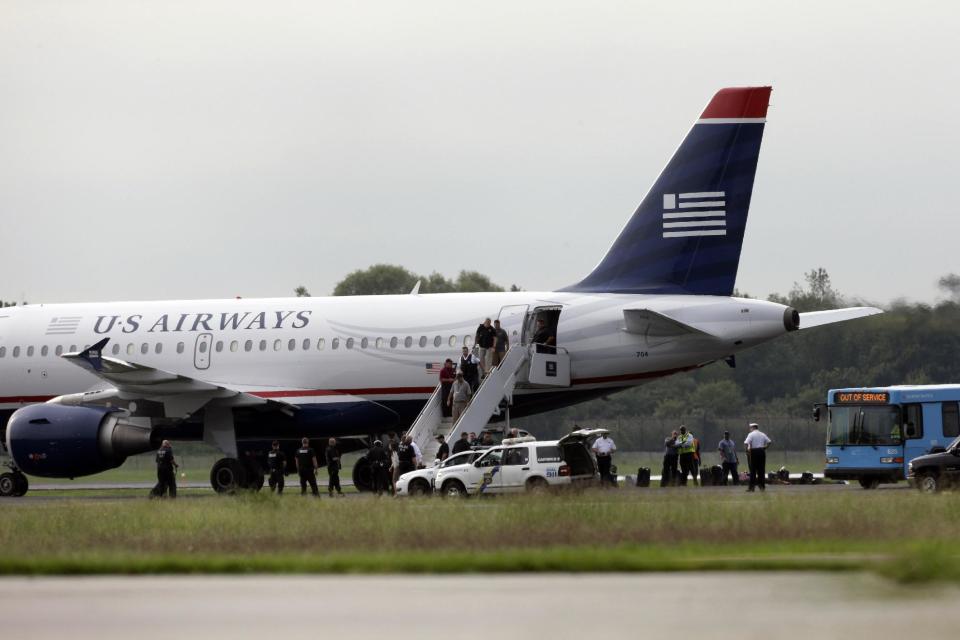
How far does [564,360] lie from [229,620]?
22.7 m

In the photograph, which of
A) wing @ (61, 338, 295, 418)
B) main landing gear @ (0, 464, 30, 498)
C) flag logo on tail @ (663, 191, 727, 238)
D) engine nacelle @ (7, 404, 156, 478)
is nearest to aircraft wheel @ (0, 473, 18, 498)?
main landing gear @ (0, 464, 30, 498)

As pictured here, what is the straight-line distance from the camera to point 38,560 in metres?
17.9

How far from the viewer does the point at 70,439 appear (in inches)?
1398

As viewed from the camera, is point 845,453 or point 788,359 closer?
point 845,453

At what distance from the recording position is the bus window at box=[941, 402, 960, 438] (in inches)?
1421

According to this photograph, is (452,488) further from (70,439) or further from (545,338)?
(70,439)

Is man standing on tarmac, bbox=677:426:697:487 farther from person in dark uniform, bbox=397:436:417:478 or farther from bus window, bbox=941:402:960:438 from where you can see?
person in dark uniform, bbox=397:436:417:478

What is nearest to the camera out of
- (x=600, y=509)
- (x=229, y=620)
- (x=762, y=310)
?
(x=229, y=620)

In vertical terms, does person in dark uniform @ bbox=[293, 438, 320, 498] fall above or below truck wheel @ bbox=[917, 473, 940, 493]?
above

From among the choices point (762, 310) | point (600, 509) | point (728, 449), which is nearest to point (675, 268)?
point (762, 310)

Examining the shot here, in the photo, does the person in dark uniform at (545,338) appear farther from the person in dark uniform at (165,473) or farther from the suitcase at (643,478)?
the person in dark uniform at (165,473)

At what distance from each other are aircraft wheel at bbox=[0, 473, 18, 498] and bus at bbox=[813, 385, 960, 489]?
2032 cm

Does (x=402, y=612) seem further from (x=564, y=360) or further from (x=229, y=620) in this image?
(x=564, y=360)

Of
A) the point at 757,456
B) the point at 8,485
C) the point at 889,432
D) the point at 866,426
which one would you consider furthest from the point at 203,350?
the point at 889,432
